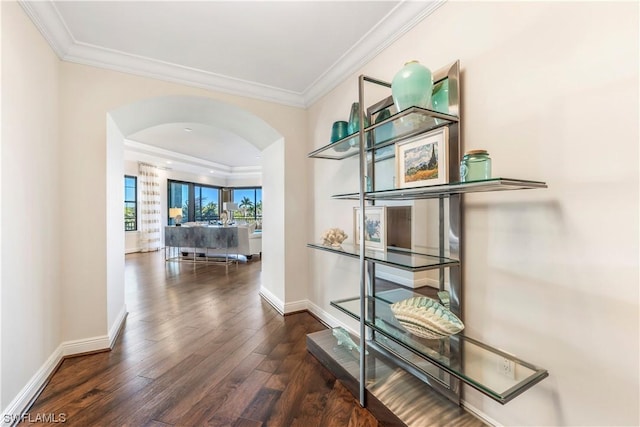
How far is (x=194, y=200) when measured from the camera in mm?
Result: 9383

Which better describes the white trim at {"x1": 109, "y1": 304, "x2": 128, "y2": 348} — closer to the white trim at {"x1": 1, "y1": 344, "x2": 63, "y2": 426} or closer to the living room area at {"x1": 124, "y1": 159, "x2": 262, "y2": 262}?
the white trim at {"x1": 1, "y1": 344, "x2": 63, "y2": 426}

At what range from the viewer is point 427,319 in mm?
1368

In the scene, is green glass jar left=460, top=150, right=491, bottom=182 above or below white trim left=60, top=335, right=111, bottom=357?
above

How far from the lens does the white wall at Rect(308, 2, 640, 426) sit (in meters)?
0.98

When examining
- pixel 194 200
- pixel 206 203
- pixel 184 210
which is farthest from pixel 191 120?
pixel 206 203

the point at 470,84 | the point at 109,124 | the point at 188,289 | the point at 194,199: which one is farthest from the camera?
the point at 194,199

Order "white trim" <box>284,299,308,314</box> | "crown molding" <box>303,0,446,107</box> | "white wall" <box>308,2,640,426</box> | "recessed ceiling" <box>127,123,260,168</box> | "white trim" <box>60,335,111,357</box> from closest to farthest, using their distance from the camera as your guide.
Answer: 1. "white wall" <box>308,2,640,426</box>
2. "crown molding" <box>303,0,446,107</box>
3. "white trim" <box>60,335,111,357</box>
4. "white trim" <box>284,299,308,314</box>
5. "recessed ceiling" <box>127,123,260,168</box>

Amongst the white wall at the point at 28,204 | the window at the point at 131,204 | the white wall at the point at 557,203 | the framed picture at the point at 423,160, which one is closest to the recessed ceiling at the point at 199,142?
the window at the point at 131,204

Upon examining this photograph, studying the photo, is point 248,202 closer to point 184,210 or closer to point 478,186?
point 184,210

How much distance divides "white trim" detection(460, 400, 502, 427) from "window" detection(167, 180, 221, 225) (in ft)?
28.4

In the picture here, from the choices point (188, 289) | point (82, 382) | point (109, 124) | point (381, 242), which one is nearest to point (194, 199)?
point (188, 289)

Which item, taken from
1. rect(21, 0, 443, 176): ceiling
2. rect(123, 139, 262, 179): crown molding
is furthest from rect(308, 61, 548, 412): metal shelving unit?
rect(123, 139, 262, 179): crown molding

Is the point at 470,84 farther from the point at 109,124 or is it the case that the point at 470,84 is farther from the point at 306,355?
the point at 109,124

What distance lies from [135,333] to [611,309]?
320 cm
